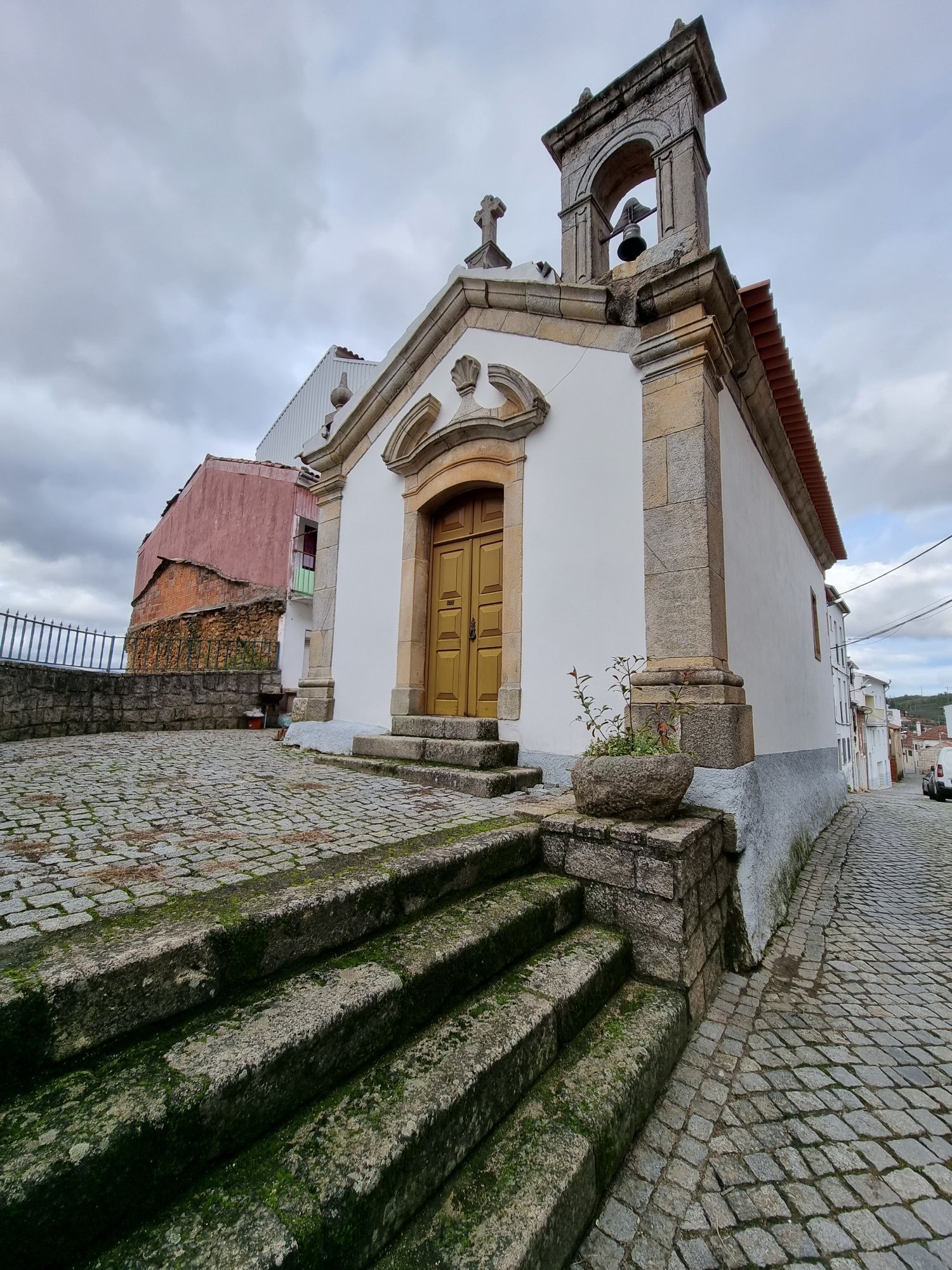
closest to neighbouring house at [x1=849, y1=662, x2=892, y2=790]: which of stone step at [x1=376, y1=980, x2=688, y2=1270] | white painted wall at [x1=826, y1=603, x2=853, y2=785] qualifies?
white painted wall at [x1=826, y1=603, x2=853, y2=785]

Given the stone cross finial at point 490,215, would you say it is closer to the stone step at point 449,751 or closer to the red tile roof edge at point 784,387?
the red tile roof edge at point 784,387

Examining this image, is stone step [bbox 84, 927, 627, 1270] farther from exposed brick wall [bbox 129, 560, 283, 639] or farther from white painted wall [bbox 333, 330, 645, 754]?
exposed brick wall [bbox 129, 560, 283, 639]

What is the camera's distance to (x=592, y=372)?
179 inches

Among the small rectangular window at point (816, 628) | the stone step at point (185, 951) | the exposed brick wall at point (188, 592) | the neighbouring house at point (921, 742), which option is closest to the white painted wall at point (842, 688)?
the small rectangular window at point (816, 628)

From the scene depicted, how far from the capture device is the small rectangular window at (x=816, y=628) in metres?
8.88

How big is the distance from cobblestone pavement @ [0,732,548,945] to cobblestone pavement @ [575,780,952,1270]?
1.53 m

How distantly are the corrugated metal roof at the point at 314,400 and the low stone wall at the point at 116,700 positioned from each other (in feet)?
28.8

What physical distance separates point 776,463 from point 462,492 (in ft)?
12.1

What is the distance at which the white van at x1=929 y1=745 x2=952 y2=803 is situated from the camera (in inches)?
560

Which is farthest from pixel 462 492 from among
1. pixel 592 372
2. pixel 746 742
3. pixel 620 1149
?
pixel 620 1149

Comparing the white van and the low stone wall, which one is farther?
the white van

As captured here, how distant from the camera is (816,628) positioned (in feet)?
30.2

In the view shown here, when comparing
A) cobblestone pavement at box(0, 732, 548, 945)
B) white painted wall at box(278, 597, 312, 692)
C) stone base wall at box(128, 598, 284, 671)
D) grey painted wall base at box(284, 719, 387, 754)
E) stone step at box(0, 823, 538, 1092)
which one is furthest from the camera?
white painted wall at box(278, 597, 312, 692)

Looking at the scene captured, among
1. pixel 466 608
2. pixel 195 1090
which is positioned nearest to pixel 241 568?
pixel 466 608
